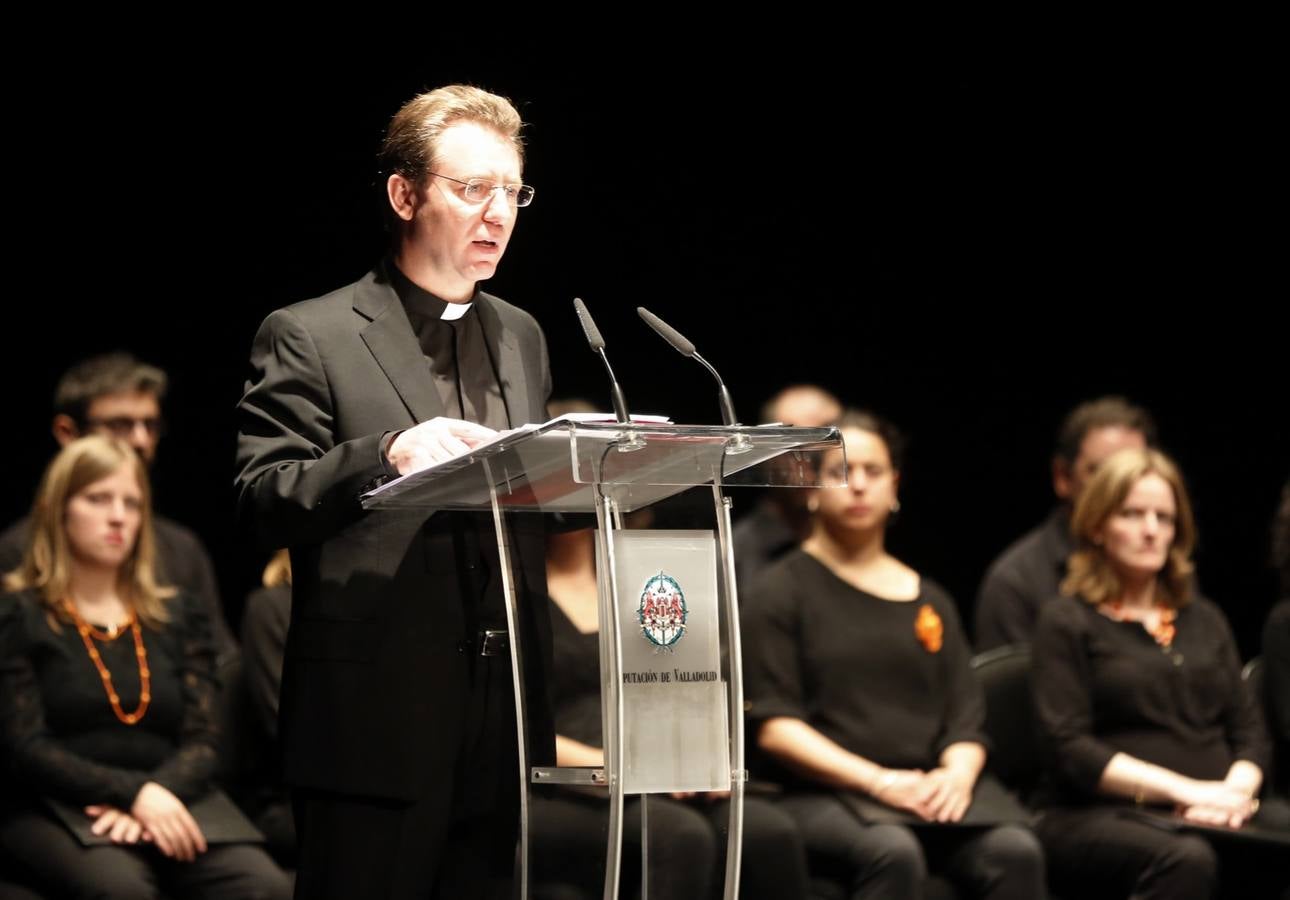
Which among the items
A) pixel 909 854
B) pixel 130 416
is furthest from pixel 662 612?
pixel 130 416

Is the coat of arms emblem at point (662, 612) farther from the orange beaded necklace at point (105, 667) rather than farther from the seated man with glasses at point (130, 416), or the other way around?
the seated man with glasses at point (130, 416)

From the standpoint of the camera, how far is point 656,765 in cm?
191

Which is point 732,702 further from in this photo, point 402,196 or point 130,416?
point 130,416

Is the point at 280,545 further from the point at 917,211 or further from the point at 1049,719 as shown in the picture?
the point at 917,211

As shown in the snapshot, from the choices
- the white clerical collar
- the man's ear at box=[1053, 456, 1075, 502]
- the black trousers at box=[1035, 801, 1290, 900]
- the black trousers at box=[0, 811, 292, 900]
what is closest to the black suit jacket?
the white clerical collar

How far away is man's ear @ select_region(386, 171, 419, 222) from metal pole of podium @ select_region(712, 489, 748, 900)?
2.02 ft

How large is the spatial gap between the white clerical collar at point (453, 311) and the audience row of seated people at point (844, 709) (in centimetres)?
85

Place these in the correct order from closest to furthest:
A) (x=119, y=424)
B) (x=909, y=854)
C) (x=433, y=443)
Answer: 1. (x=433, y=443)
2. (x=909, y=854)
3. (x=119, y=424)

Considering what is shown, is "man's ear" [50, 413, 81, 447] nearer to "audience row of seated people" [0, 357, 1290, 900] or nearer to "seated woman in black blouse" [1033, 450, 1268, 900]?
"audience row of seated people" [0, 357, 1290, 900]

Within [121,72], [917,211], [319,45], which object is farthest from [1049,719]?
[121,72]

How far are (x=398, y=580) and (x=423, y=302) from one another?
1.38 feet

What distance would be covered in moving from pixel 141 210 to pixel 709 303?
1868 millimetres

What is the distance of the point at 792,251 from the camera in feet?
18.1

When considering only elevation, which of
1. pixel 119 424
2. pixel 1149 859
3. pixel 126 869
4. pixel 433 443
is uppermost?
pixel 119 424
